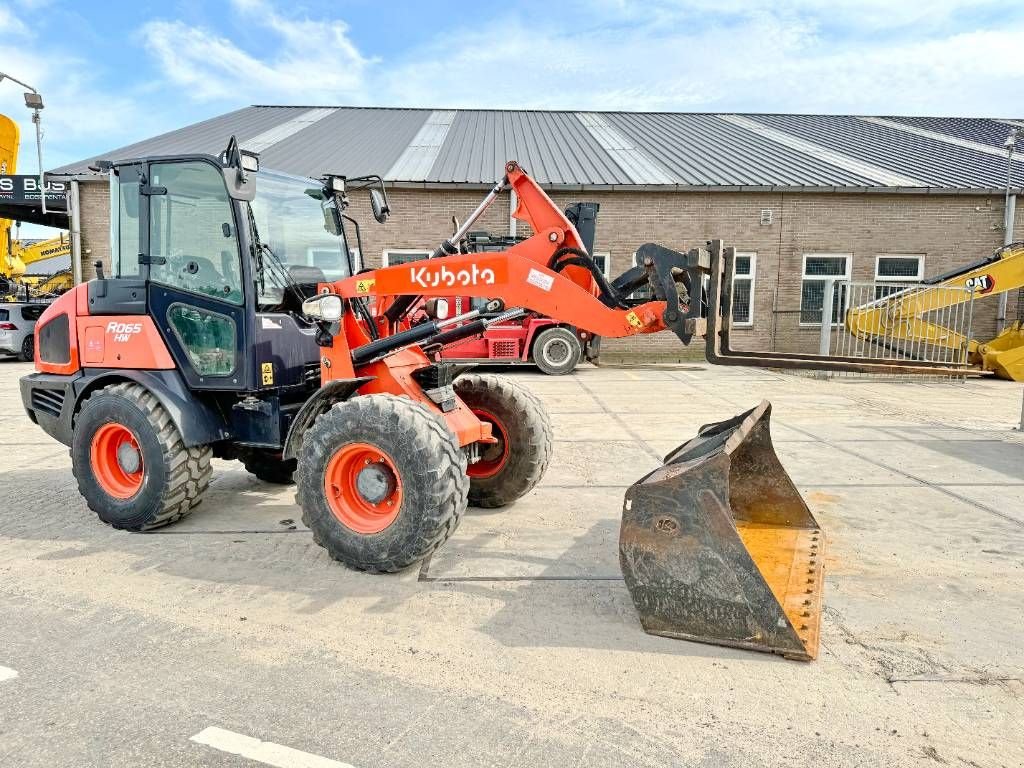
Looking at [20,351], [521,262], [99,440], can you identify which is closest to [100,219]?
[20,351]

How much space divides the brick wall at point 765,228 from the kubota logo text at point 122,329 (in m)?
12.9

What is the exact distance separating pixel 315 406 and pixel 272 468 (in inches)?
73.1

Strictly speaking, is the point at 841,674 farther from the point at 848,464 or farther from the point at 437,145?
the point at 437,145

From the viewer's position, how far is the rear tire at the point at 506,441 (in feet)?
17.0

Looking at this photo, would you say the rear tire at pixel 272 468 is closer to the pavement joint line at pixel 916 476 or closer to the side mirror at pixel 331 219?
the side mirror at pixel 331 219

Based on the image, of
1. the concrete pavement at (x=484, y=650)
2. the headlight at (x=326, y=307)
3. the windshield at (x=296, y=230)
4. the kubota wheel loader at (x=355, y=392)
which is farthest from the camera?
the windshield at (x=296, y=230)

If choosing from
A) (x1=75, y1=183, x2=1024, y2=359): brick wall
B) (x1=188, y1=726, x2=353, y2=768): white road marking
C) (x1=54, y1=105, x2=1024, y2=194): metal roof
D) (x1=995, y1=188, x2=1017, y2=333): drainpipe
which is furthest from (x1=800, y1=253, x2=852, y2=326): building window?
(x1=188, y1=726, x2=353, y2=768): white road marking

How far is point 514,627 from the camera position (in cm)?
351

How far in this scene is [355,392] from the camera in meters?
4.73

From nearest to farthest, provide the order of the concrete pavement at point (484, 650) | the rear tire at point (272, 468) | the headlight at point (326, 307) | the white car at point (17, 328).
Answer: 1. the concrete pavement at point (484, 650)
2. the headlight at point (326, 307)
3. the rear tire at point (272, 468)
4. the white car at point (17, 328)

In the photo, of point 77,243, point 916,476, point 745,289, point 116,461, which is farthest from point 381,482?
point 77,243

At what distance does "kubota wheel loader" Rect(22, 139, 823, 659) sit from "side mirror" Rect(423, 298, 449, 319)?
0.02 meters

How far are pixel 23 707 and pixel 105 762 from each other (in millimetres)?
601

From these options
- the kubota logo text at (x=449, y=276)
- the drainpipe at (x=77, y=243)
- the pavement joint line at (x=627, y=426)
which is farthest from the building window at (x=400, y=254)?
the kubota logo text at (x=449, y=276)
